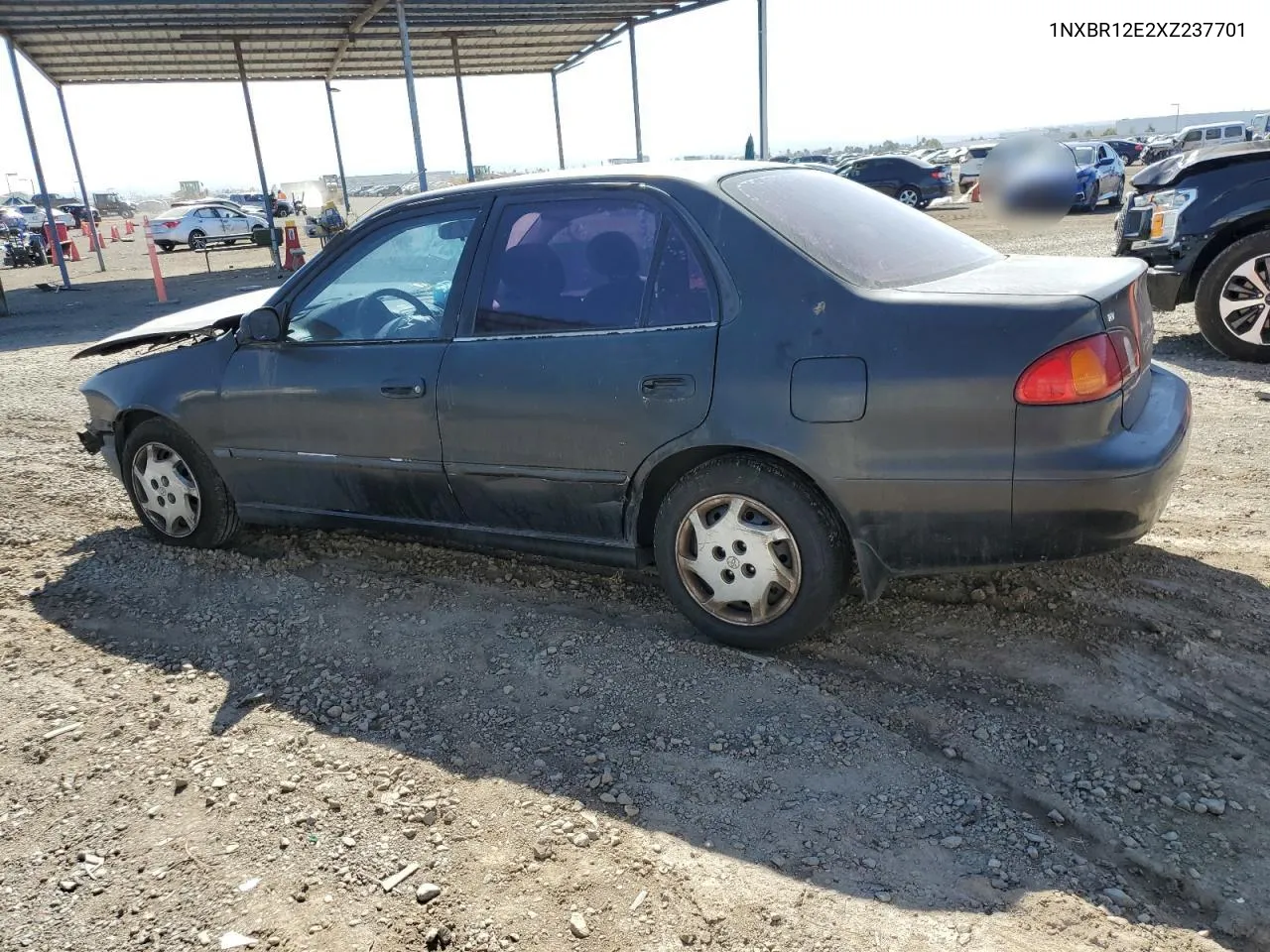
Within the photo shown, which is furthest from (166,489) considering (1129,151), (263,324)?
(1129,151)

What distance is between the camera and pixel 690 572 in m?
3.40

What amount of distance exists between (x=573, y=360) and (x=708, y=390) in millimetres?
542

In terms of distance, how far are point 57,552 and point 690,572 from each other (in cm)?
346

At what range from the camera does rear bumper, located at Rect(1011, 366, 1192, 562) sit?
2.84 metres

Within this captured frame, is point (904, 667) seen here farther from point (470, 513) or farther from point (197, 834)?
point (197, 834)

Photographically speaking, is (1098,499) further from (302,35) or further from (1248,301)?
(302,35)

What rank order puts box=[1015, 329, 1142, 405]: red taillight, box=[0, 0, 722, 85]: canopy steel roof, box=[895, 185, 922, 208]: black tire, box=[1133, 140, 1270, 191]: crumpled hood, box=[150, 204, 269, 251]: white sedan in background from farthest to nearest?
1. box=[150, 204, 269, 251]: white sedan in background
2. box=[895, 185, 922, 208]: black tire
3. box=[0, 0, 722, 85]: canopy steel roof
4. box=[1133, 140, 1270, 191]: crumpled hood
5. box=[1015, 329, 1142, 405]: red taillight

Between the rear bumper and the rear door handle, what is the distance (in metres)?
1.07

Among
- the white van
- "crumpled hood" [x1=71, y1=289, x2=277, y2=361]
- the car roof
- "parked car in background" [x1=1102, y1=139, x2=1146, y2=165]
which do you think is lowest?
"crumpled hood" [x1=71, y1=289, x2=277, y2=361]

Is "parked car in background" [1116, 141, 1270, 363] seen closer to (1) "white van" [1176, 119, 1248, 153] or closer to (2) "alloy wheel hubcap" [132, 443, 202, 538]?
(2) "alloy wheel hubcap" [132, 443, 202, 538]

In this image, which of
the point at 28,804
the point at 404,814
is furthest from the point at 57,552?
the point at 404,814

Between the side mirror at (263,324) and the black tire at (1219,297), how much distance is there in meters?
6.34

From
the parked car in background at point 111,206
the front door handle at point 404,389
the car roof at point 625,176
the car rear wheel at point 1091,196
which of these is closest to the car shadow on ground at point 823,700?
the front door handle at point 404,389

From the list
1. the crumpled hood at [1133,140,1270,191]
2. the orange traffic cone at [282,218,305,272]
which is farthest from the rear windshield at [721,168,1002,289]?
the orange traffic cone at [282,218,305,272]
